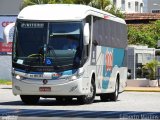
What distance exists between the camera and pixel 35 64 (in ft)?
70.8

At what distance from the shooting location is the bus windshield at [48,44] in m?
21.5

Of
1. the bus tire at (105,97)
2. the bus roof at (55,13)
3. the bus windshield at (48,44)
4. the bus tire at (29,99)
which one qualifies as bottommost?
the bus tire at (105,97)

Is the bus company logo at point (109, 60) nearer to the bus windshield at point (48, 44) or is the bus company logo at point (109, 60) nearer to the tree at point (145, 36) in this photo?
the bus windshield at point (48, 44)

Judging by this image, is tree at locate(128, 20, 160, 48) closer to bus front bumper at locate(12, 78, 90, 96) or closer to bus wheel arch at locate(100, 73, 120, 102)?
bus wheel arch at locate(100, 73, 120, 102)

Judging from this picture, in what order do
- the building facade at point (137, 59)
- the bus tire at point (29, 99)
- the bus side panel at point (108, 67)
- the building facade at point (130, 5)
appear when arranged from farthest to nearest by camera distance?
1. the building facade at point (130, 5)
2. the building facade at point (137, 59)
3. the bus side panel at point (108, 67)
4. the bus tire at point (29, 99)

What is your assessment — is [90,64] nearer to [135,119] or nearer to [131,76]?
[135,119]

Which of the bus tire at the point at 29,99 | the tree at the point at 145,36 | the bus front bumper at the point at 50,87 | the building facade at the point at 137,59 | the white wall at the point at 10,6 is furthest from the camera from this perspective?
the tree at the point at 145,36

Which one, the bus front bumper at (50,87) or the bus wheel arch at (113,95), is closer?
the bus front bumper at (50,87)

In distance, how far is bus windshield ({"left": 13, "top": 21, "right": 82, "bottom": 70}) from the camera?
70.6ft

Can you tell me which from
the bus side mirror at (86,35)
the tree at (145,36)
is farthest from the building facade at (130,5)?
the bus side mirror at (86,35)

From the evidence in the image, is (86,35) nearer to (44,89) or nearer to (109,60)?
(44,89)

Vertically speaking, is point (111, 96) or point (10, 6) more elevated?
point (10, 6)

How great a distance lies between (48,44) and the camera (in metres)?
21.6

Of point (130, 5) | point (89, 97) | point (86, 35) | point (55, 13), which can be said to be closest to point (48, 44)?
point (55, 13)
